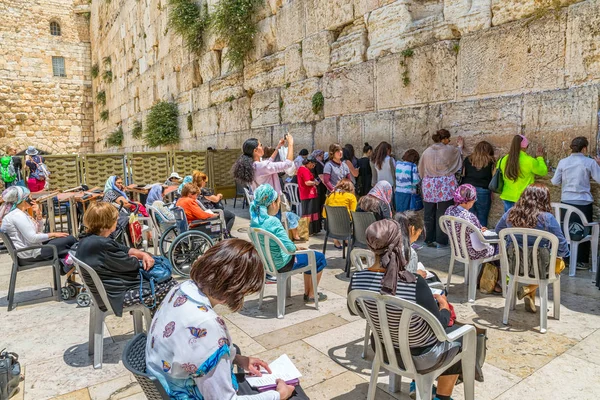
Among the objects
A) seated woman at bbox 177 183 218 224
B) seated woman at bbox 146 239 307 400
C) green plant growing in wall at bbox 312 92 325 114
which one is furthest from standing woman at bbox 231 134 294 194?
green plant growing in wall at bbox 312 92 325 114

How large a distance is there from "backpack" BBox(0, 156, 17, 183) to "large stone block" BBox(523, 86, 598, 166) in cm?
1017

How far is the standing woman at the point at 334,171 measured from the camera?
6.46 metres

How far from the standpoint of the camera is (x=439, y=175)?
19.4 feet

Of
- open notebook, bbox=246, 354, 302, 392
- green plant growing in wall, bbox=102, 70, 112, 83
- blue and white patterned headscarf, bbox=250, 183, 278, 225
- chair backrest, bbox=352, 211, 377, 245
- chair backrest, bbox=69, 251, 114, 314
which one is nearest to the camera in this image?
open notebook, bbox=246, 354, 302, 392

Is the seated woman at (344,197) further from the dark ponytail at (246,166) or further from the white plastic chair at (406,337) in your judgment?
the white plastic chair at (406,337)

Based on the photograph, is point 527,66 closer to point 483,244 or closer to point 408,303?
point 483,244

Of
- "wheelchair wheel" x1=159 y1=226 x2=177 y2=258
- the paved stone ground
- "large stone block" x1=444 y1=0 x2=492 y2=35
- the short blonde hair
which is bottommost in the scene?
the paved stone ground

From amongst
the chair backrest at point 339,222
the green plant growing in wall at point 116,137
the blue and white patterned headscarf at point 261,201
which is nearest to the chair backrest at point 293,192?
the chair backrest at point 339,222

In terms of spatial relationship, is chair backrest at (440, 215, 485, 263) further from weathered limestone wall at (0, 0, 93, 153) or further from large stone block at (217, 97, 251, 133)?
weathered limestone wall at (0, 0, 93, 153)

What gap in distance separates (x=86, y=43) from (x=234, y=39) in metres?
17.0

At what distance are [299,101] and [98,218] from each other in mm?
6503

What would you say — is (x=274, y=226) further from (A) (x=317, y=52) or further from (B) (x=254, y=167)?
(A) (x=317, y=52)

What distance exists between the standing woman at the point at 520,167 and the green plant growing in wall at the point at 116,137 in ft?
61.6

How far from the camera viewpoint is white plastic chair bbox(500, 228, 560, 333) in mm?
3229
